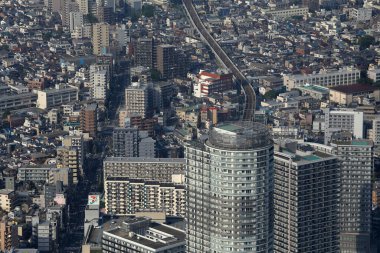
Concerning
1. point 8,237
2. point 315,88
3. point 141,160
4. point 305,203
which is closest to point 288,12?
point 315,88

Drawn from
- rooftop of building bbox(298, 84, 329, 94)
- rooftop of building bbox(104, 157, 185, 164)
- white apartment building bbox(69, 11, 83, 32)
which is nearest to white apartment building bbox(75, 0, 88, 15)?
white apartment building bbox(69, 11, 83, 32)

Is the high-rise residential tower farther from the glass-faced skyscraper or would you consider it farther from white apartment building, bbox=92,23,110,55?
white apartment building, bbox=92,23,110,55

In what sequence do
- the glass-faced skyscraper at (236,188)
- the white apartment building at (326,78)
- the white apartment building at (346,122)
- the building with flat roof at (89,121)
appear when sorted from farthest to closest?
the white apartment building at (326,78) < the building with flat roof at (89,121) < the white apartment building at (346,122) < the glass-faced skyscraper at (236,188)

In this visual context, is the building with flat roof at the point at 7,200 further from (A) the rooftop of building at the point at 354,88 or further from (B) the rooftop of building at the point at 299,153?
(A) the rooftop of building at the point at 354,88

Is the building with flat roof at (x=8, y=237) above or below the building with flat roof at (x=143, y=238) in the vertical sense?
below

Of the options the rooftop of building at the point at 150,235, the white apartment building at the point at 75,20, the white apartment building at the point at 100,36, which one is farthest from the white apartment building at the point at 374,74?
the rooftop of building at the point at 150,235

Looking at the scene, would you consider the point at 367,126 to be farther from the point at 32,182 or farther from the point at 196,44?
A: the point at 196,44

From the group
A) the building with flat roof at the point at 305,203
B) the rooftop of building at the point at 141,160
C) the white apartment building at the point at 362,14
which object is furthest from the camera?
the white apartment building at the point at 362,14
